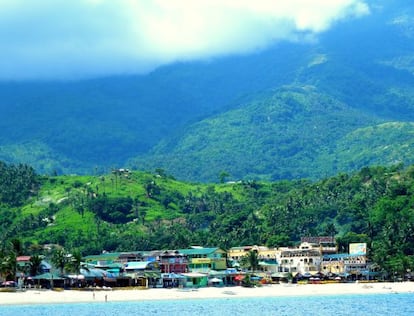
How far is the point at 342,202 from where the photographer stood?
194 m

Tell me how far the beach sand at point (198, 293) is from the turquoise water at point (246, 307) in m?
2.72

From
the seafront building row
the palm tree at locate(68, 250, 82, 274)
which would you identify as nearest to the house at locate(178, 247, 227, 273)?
the seafront building row

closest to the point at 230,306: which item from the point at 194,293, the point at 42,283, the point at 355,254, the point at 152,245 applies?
the point at 194,293

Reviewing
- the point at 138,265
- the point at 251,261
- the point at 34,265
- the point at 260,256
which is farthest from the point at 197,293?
the point at 260,256

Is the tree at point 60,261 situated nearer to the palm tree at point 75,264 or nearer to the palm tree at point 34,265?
the palm tree at point 75,264

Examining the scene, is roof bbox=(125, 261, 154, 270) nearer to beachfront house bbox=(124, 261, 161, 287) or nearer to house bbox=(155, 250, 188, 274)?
beachfront house bbox=(124, 261, 161, 287)

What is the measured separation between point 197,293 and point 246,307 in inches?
922

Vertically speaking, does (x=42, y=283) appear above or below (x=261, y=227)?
below

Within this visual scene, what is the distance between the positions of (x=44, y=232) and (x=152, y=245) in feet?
79.9

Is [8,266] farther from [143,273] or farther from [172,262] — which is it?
[172,262]

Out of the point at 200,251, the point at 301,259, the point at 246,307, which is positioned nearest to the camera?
the point at 246,307

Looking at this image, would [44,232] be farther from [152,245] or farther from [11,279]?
[11,279]

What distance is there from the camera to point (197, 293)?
400 feet

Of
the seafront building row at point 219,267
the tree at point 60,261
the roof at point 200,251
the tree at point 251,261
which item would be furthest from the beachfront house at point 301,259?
the tree at point 60,261
